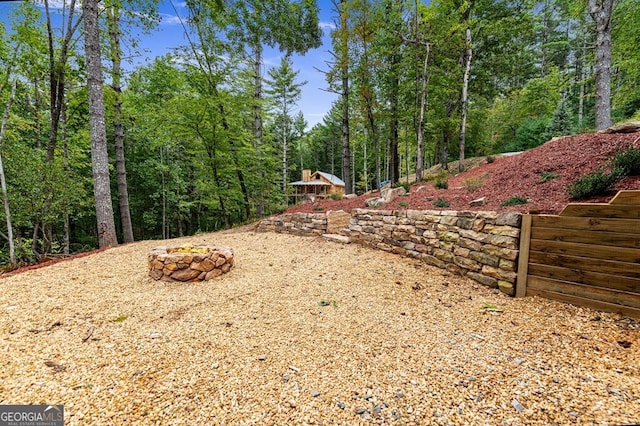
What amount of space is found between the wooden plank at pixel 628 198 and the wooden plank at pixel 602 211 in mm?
41

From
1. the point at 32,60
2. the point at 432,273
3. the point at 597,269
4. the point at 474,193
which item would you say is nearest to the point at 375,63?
the point at 474,193

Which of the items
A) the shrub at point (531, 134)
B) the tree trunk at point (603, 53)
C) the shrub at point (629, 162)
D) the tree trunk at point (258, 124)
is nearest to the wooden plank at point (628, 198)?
the shrub at point (629, 162)

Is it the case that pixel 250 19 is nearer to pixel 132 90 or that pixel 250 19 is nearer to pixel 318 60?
pixel 318 60

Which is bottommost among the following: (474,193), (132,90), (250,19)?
(474,193)

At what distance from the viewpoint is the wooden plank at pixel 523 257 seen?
9.03ft

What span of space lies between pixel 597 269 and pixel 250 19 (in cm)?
903

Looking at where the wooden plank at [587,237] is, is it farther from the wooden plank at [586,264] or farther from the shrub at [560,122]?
the shrub at [560,122]

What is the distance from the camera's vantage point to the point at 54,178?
16.0 ft

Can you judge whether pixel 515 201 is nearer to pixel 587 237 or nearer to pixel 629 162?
pixel 629 162

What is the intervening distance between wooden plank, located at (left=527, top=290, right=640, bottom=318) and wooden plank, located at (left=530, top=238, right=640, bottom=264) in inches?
15.9

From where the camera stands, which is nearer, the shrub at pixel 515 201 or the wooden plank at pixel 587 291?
the wooden plank at pixel 587 291

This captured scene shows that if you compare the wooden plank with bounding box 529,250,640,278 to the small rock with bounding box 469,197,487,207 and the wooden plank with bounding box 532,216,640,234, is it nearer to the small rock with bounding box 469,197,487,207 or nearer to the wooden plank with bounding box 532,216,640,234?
the wooden plank with bounding box 532,216,640,234

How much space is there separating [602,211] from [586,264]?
0.54m

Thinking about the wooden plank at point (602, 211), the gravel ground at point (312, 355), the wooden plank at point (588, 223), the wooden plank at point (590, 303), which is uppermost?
the wooden plank at point (602, 211)
